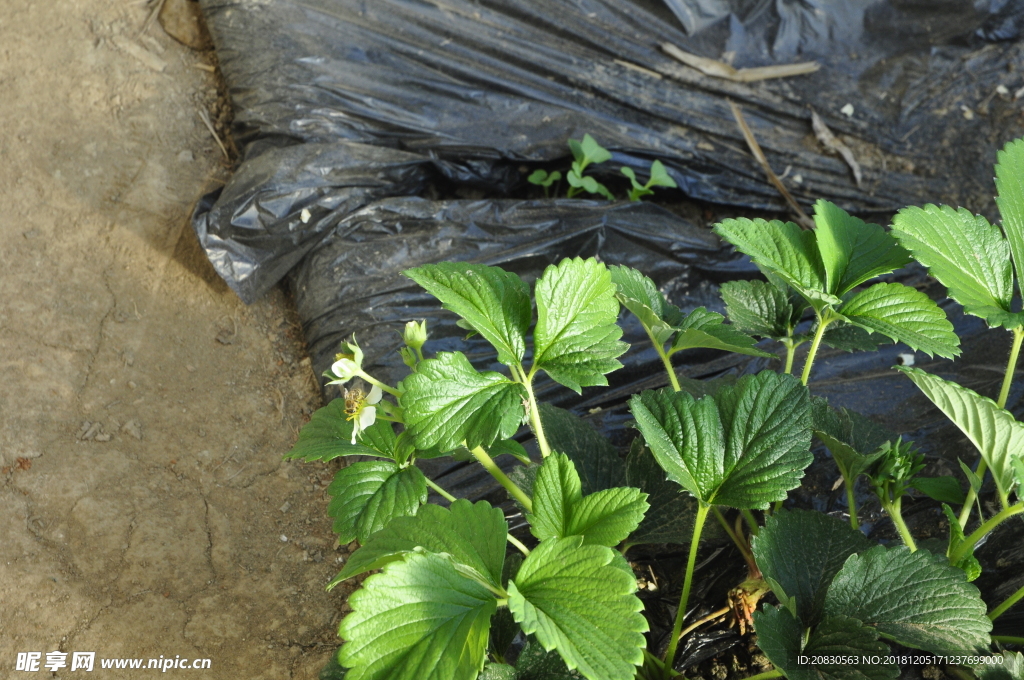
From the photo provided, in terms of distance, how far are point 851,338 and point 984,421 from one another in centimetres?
25

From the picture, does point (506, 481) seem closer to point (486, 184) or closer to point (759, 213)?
point (486, 184)

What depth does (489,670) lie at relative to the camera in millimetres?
899

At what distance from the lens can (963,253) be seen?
1.03 metres

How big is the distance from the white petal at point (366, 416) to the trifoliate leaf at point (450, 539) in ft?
0.41

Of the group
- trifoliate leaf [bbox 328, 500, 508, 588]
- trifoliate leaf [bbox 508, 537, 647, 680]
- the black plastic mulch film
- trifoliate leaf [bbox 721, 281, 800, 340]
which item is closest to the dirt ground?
the black plastic mulch film

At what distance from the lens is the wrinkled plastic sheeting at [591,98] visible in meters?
2.21

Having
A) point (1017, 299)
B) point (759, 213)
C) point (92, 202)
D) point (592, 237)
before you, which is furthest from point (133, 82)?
point (1017, 299)

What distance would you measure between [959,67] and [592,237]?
170 centimetres

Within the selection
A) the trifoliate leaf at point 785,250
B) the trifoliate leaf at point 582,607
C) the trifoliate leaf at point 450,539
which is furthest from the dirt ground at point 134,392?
the trifoliate leaf at point 785,250

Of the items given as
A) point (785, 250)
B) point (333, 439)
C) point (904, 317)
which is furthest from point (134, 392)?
point (904, 317)

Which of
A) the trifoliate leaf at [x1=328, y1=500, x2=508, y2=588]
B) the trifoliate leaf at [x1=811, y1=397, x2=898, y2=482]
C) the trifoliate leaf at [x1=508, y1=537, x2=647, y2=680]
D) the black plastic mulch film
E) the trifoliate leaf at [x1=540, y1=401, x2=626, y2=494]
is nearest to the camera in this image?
the trifoliate leaf at [x1=508, y1=537, x2=647, y2=680]

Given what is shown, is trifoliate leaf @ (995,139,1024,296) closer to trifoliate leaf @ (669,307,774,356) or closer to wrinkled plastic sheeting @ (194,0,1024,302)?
trifoliate leaf @ (669,307,774,356)

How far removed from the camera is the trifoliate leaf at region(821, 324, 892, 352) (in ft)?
3.67

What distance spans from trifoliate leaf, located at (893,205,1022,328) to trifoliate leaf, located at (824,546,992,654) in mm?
347
